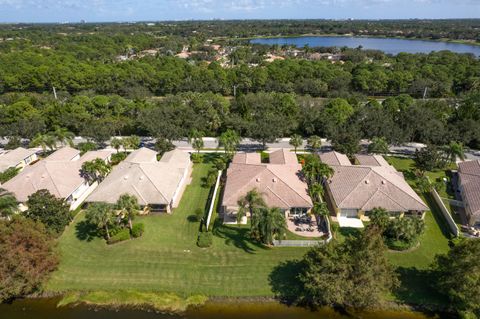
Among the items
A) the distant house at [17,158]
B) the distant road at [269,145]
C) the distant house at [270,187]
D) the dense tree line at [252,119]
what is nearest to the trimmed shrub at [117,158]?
the dense tree line at [252,119]

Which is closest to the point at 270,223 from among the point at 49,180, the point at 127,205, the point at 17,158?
the point at 127,205

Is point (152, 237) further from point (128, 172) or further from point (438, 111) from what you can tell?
point (438, 111)

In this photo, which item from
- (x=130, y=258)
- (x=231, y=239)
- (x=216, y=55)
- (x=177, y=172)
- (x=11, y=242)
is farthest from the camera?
(x=216, y=55)

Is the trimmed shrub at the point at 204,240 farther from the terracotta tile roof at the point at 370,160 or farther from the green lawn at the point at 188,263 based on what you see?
the terracotta tile roof at the point at 370,160

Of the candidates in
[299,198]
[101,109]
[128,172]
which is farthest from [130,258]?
[101,109]

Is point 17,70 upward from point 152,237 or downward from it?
upward

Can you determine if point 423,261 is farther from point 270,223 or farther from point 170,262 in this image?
point 170,262
